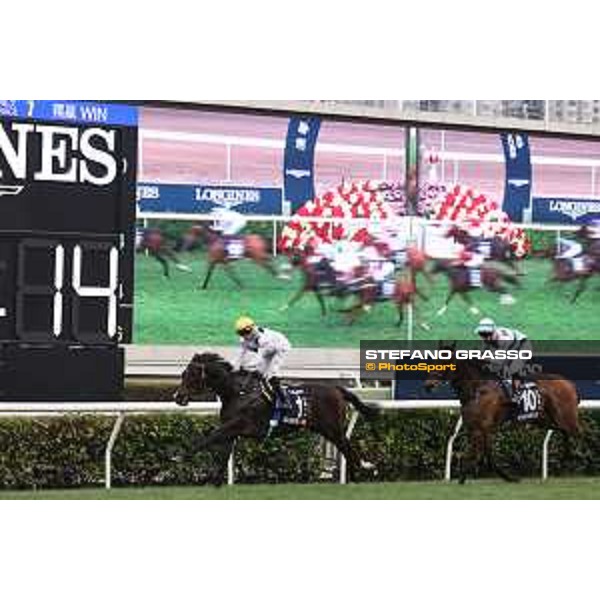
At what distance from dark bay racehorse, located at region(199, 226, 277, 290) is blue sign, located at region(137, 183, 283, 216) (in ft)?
0.65

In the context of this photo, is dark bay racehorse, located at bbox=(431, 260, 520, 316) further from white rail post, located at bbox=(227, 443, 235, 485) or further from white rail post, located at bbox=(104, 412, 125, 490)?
white rail post, located at bbox=(104, 412, 125, 490)

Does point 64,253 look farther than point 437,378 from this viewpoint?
No

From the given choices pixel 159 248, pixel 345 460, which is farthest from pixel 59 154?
pixel 159 248

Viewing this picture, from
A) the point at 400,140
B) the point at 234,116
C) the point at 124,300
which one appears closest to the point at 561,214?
the point at 400,140

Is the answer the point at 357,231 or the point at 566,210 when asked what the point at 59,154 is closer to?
the point at 357,231

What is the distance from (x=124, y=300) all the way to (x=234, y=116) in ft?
10.6

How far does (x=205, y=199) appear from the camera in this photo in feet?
30.0

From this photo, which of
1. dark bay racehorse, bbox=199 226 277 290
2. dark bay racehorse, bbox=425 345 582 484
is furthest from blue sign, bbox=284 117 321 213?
dark bay racehorse, bbox=425 345 582 484

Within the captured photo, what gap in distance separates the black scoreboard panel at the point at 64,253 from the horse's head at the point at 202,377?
360mm

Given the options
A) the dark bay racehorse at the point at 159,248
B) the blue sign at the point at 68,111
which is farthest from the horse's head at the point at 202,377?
the dark bay racehorse at the point at 159,248

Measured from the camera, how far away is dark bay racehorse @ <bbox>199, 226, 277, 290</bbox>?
352 inches

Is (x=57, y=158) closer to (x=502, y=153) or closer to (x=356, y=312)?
(x=356, y=312)

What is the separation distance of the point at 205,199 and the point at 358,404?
3.01 m

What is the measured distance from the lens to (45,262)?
5.87 meters
